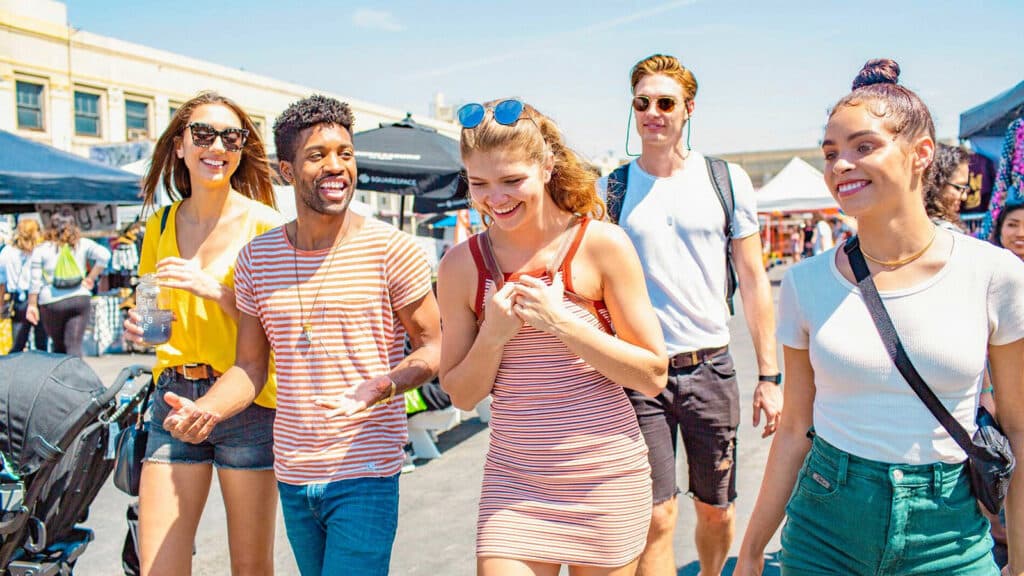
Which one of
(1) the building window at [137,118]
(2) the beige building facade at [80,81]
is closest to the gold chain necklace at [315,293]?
(2) the beige building facade at [80,81]

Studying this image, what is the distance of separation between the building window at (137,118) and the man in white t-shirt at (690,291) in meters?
26.5

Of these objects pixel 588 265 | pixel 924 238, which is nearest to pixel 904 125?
pixel 924 238

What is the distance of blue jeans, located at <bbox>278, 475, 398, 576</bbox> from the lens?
243 centimetres

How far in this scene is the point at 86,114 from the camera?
24.9 m

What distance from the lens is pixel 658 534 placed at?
310 cm

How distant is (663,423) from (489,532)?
119 cm

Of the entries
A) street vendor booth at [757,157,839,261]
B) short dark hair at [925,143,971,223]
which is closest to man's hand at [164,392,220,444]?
short dark hair at [925,143,971,223]

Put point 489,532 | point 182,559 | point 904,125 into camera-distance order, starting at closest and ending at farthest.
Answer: point 904,125 → point 489,532 → point 182,559

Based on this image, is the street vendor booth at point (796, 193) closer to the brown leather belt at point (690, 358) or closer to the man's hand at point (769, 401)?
the man's hand at point (769, 401)

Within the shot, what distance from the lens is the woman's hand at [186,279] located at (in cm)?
279

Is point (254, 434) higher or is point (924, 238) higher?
point (924, 238)

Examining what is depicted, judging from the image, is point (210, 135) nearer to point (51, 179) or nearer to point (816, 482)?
point (816, 482)

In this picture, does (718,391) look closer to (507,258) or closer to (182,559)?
(507,258)

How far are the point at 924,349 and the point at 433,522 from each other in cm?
359
